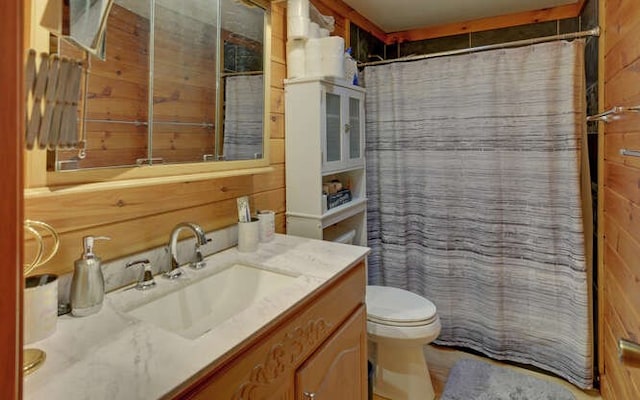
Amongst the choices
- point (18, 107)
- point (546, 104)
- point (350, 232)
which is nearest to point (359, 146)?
point (350, 232)

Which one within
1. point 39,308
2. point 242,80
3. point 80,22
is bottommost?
point 39,308

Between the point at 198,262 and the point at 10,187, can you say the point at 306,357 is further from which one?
the point at 10,187

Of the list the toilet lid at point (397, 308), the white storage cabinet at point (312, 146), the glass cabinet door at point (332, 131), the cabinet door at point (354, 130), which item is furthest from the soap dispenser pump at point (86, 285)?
the cabinet door at point (354, 130)

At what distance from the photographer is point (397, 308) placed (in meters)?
1.89

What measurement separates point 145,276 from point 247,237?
0.43 metres

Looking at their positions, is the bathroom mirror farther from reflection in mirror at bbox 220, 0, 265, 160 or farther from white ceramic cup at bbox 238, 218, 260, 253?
white ceramic cup at bbox 238, 218, 260, 253

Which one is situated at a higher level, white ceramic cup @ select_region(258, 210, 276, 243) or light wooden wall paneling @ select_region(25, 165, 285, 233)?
light wooden wall paneling @ select_region(25, 165, 285, 233)

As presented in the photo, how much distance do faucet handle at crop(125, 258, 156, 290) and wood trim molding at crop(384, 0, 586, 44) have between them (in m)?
2.47

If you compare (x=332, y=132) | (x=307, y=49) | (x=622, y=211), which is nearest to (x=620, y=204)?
(x=622, y=211)

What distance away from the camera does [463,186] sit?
226 centimetres

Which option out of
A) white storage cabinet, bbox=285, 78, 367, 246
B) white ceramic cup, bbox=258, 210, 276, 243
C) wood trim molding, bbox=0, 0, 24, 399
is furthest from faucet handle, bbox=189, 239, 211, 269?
wood trim molding, bbox=0, 0, 24, 399

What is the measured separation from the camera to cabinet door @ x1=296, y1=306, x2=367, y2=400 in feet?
3.71

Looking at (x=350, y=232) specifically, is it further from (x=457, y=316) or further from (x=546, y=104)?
(x=546, y=104)

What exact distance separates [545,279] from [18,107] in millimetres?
2371
